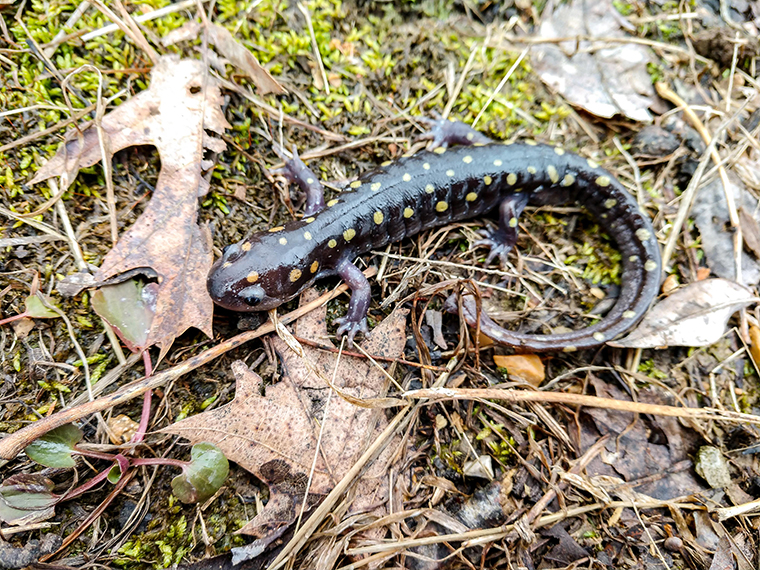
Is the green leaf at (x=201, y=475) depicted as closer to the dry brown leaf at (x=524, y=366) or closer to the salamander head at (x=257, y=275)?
the salamander head at (x=257, y=275)

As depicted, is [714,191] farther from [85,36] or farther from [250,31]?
[85,36]

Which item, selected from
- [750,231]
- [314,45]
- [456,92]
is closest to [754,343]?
[750,231]

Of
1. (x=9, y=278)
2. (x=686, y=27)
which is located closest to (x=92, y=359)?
(x=9, y=278)

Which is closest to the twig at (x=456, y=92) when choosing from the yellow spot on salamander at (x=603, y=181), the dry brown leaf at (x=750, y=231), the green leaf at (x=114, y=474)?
the yellow spot on salamander at (x=603, y=181)

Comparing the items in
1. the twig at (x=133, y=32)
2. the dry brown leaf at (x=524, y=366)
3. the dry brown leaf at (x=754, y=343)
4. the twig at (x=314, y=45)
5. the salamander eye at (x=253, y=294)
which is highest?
the twig at (x=133, y=32)

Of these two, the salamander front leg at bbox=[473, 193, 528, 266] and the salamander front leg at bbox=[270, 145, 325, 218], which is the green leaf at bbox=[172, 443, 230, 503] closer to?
the salamander front leg at bbox=[270, 145, 325, 218]

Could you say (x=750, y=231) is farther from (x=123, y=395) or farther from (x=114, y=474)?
(x=114, y=474)

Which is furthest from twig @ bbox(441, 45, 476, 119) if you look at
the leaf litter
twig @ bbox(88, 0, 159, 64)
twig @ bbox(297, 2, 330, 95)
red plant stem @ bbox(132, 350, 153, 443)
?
red plant stem @ bbox(132, 350, 153, 443)
